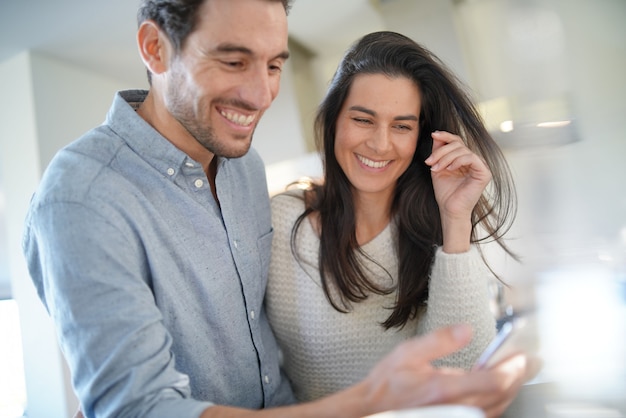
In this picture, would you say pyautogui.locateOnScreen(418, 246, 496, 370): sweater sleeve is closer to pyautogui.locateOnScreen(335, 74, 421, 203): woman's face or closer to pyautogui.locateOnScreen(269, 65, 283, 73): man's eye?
pyautogui.locateOnScreen(335, 74, 421, 203): woman's face

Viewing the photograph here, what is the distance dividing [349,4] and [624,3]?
1.21 m

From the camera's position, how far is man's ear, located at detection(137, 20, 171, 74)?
1036 mm

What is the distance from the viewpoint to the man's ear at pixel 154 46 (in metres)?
1.04

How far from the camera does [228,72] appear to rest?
1.00m

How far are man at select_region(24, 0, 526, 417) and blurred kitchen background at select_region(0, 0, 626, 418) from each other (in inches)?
55.6

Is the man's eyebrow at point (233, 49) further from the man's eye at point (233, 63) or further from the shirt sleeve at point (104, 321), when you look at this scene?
the shirt sleeve at point (104, 321)

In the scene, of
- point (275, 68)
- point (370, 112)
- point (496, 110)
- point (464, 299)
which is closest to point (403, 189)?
point (370, 112)

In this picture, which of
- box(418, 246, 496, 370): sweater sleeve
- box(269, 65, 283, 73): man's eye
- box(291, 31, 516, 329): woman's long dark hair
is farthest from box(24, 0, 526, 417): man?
box(418, 246, 496, 370): sweater sleeve

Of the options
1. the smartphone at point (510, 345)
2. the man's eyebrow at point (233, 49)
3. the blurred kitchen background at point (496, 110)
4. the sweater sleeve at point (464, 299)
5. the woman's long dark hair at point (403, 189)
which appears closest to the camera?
the smartphone at point (510, 345)

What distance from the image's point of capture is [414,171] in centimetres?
140

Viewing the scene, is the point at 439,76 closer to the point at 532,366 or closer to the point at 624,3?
the point at 532,366

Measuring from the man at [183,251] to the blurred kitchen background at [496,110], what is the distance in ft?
4.63

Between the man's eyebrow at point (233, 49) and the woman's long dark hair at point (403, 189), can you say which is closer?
the man's eyebrow at point (233, 49)

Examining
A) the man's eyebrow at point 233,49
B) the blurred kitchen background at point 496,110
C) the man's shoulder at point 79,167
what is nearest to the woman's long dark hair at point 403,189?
the man's eyebrow at point 233,49
